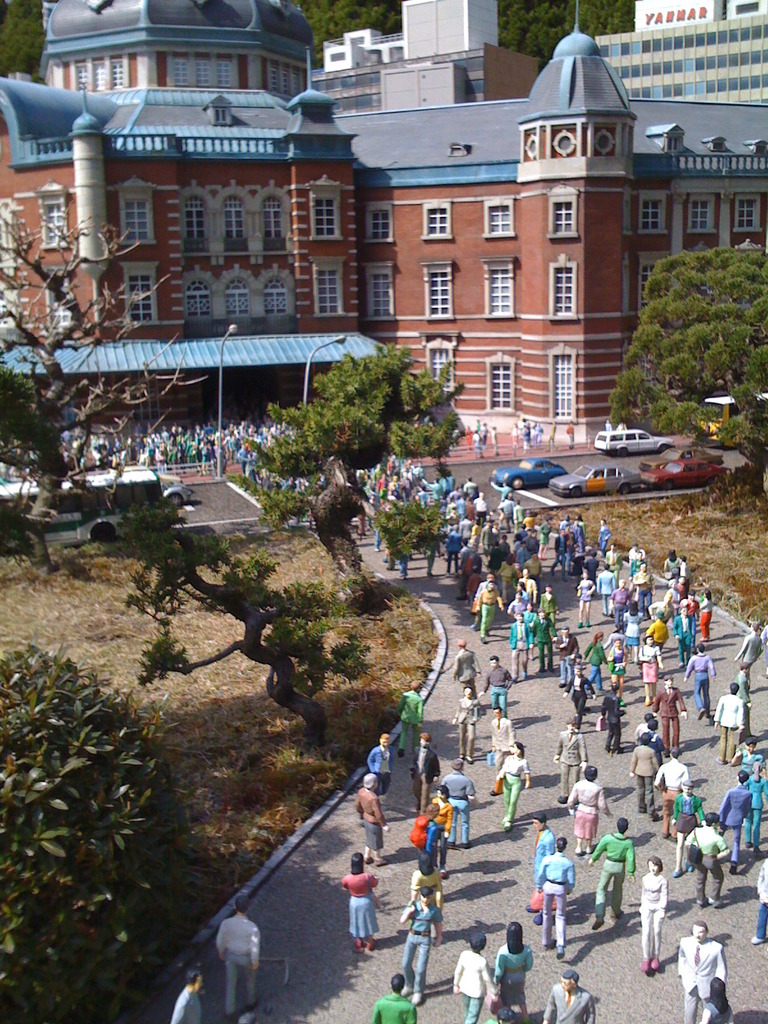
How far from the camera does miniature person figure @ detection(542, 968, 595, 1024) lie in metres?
11.4

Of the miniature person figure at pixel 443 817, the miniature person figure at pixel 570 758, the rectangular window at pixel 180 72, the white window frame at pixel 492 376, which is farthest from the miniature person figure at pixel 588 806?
the rectangular window at pixel 180 72

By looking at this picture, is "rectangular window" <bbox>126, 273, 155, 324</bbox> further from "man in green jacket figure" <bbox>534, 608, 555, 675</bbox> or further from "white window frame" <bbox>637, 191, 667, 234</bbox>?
"man in green jacket figure" <bbox>534, 608, 555, 675</bbox>

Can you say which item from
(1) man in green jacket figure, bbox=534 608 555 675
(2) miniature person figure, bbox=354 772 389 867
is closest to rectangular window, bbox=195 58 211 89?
(1) man in green jacket figure, bbox=534 608 555 675

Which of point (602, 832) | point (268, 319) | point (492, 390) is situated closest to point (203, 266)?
point (268, 319)

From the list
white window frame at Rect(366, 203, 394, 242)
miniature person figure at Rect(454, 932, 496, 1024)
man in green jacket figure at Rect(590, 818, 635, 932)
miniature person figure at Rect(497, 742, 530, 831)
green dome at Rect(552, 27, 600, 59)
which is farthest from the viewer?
white window frame at Rect(366, 203, 394, 242)

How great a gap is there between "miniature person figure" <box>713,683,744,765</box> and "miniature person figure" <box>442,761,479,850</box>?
14.0 feet

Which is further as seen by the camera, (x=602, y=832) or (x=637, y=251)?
(x=637, y=251)

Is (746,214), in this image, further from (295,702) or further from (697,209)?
(295,702)

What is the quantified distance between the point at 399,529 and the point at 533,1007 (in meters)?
13.0

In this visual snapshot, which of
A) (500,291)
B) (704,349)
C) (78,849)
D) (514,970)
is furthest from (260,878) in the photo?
(500,291)

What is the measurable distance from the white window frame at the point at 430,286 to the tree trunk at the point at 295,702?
33975 millimetres

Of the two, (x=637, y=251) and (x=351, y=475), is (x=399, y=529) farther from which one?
(x=637, y=251)

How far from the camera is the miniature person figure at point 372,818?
50.4 feet

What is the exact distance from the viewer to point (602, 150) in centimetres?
4641
